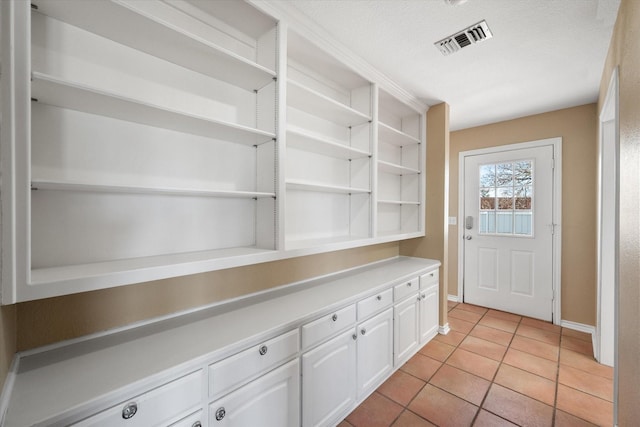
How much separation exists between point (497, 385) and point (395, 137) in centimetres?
237

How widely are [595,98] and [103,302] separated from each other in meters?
4.54

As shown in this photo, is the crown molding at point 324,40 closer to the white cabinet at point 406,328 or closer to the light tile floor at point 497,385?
the white cabinet at point 406,328

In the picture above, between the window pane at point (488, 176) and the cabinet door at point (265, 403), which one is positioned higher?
the window pane at point (488, 176)

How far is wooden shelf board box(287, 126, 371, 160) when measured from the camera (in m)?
1.80

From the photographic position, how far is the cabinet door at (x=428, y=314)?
8.80 feet

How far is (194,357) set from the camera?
108 cm

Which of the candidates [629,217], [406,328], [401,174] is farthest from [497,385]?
[401,174]

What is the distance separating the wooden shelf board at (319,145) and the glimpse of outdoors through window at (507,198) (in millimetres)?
2309

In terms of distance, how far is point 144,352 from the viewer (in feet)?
3.66

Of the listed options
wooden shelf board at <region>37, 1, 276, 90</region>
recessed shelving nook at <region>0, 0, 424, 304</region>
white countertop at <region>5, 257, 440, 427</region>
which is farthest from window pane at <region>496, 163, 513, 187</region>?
wooden shelf board at <region>37, 1, 276, 90</region>

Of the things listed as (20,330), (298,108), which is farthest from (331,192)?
(20,330)

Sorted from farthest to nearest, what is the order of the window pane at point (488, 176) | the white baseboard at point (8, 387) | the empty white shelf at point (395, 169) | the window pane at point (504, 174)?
1. the window pane at point (488, 176)
2. the window pane at point (504, 174)
3. the empty white shelf at point (395, 169)
4. the white baseboard at point (8, 387)

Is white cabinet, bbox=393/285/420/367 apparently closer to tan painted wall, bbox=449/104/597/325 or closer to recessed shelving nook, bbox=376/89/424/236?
recessed shelving nook, bbox=376/89/424/236

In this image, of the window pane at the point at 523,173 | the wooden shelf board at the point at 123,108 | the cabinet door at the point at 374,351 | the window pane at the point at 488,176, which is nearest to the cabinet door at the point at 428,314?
the cabinet door at the point at 374,351
